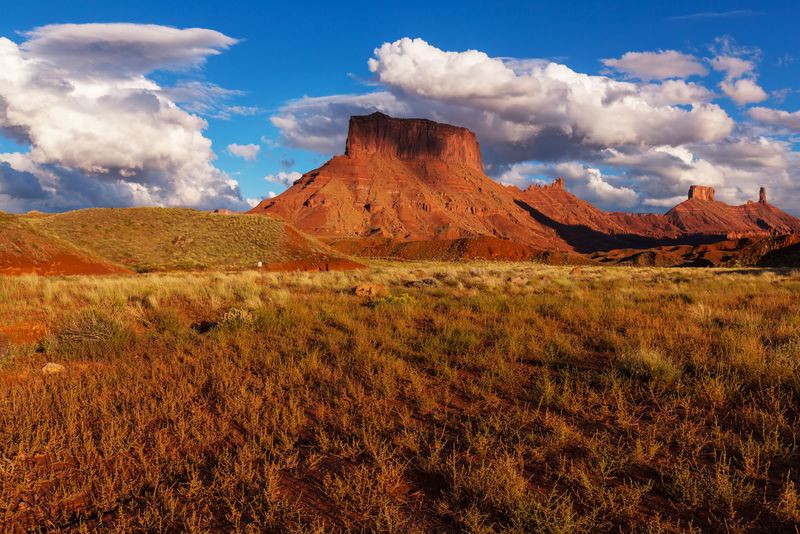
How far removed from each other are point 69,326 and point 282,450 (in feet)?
21.9

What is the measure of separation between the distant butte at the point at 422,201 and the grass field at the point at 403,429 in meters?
118

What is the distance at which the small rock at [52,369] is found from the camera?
5359 millimetres

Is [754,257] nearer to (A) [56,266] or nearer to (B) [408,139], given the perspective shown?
(A) [56,266]

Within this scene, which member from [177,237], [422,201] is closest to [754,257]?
[177,237]

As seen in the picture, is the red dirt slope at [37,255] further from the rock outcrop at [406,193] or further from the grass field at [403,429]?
the rock outcrop at [406,193]

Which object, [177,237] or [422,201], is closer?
[177,237]

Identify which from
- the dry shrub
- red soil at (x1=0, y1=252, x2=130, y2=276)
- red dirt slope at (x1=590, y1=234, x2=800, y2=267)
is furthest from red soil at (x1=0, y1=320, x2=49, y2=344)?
red dirt slope at (x1=590, y1=234, x2=800, y2=267)

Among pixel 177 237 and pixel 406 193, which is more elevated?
pixel 406 193

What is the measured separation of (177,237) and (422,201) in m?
117

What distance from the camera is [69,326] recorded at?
734 cm

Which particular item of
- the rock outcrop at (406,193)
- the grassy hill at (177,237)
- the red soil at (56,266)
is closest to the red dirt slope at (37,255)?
the red soil at (56,266)

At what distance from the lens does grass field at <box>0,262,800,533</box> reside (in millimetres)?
2695

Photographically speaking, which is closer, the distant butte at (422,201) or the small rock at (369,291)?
the small rock at (369,291)

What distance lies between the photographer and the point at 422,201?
145000mm
